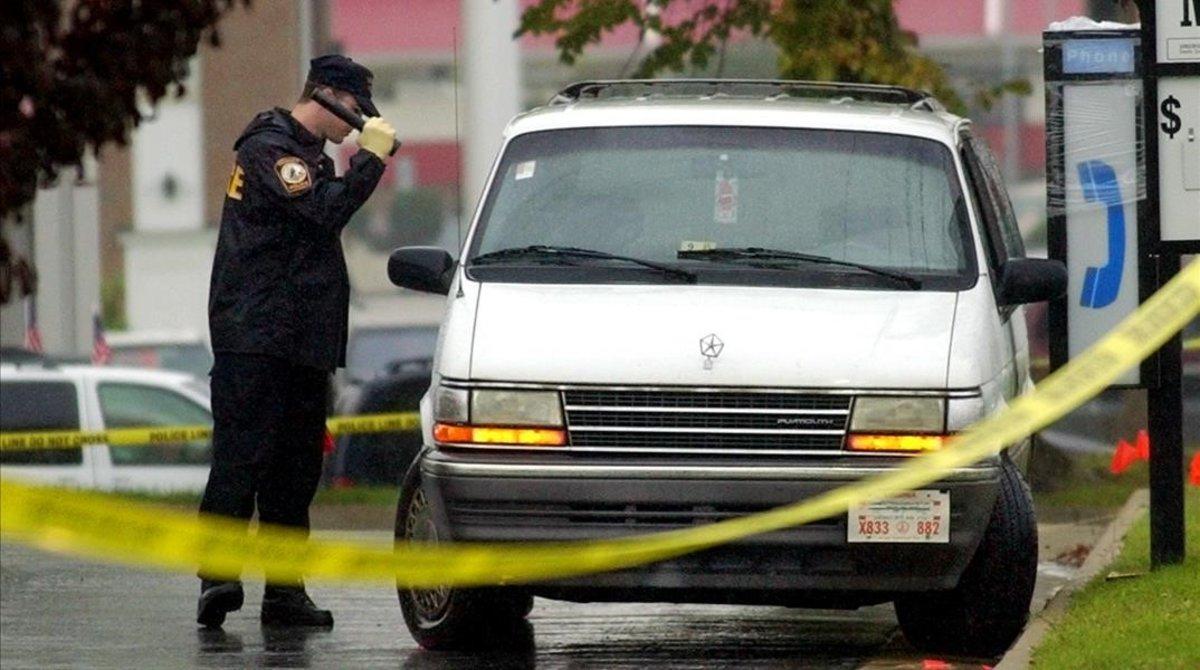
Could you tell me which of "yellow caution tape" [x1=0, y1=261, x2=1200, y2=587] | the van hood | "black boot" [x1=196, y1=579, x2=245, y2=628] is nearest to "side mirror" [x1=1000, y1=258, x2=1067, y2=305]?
"yellow caution tape" [x1=0, y1=261, x2=1200, y2=587]

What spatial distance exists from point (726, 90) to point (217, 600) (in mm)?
2733

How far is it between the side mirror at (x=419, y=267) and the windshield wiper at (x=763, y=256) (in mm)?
879

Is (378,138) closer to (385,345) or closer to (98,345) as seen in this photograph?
(98,345)

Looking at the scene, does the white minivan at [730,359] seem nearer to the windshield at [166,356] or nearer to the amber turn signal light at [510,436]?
the amber turn signal light at [510,436]

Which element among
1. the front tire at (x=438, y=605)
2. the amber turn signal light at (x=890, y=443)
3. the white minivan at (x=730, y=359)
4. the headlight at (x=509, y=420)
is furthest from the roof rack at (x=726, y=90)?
the amber turn signal light at (x=890, y=443)

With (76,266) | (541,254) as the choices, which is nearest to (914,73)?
(541,254)

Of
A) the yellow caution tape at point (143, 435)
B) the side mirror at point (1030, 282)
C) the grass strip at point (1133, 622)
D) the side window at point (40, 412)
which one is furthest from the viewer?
the side window at point (40, 412)

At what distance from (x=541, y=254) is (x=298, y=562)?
166 cm

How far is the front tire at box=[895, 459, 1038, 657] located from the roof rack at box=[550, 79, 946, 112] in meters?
1.89

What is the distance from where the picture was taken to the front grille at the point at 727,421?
8.68 m

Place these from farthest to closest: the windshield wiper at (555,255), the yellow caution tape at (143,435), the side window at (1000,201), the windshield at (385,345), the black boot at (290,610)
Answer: the windshield at (385,345)
the yellow caution tape at (143,435)
the side window at (1000,201)
the black boot at (290,610)
the windshield wiper at (555,255)

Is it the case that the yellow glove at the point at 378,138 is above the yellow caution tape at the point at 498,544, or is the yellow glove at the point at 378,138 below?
above

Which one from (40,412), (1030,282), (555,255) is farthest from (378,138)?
(40,412)

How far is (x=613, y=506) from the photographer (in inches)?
340
